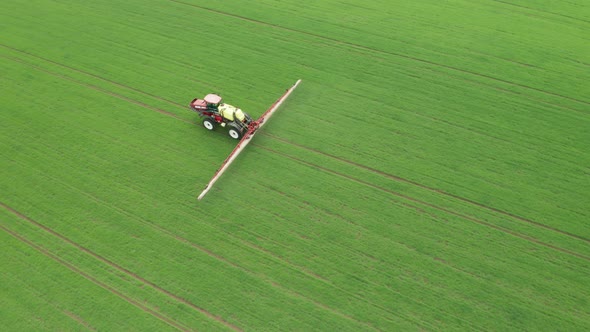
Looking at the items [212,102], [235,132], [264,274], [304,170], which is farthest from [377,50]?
[264,274]

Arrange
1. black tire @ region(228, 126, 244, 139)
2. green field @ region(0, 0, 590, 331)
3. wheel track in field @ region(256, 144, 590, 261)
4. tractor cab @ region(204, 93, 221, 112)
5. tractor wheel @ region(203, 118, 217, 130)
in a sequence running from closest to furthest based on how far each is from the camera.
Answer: green field @ region(0, 0, 590, 331) → wheel track in field @ region(256, 144, 590, 261) → tractor cab @ region(204, 93, 221, 112) → black tire @ region(228, 126, 244, 139) → tractor wheel @ region(203, 118, 217, 130)

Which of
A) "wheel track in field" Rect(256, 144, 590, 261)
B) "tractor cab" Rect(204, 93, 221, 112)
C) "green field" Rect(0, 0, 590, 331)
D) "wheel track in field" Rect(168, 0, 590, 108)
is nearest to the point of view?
"green field" Rect(0, 0, 590, 331)

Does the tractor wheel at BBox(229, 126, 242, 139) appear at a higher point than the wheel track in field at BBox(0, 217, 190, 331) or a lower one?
higher

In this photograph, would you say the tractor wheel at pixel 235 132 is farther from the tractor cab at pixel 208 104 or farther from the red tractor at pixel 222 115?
the tractor cab at pixel 208 104

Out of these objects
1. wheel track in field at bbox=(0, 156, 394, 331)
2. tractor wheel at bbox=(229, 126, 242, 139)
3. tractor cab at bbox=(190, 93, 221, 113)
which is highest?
tractor cab at bbox=(190, 93, 221, 113)

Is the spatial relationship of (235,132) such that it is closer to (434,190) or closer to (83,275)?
(83,275)

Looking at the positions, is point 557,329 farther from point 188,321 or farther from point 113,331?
point 113,331

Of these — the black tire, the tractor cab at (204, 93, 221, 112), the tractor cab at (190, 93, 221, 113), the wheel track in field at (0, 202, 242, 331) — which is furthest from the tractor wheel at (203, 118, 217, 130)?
the wheel track in field at (0, 202, 242, 331)

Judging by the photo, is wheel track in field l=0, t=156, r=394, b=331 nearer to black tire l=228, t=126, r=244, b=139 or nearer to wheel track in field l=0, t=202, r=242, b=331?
wheel track in field l=0, t=202, r=242, b=331
